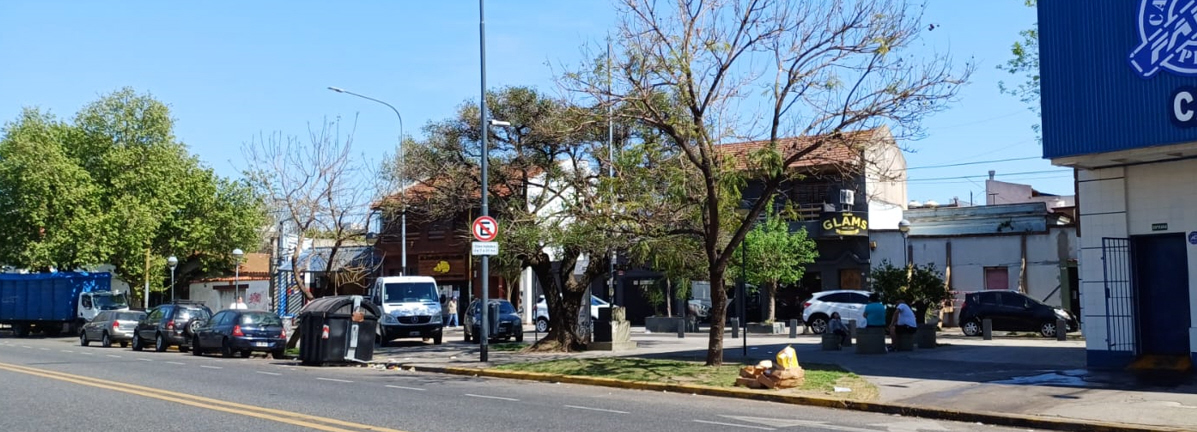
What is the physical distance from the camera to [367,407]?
13.6 m

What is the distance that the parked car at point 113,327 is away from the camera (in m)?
35.1

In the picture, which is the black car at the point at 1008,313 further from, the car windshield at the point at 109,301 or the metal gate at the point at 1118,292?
the car windshield at the point at 109,301

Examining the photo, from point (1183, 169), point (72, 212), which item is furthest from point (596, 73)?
point (72, 212)

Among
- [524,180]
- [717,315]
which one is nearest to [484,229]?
[524,180]

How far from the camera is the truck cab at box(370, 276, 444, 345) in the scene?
31.3 metres

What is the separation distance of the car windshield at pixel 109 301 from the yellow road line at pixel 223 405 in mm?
26405

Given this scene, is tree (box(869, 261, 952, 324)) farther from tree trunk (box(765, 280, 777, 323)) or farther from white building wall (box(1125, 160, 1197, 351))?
tree trunk (box(765, 280, 777, 323))

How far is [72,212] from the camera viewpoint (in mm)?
44469

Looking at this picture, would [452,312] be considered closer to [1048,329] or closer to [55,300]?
[55,300]

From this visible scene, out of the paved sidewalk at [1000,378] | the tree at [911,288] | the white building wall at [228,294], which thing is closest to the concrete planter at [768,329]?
the paved sidewalk at [1000,378]

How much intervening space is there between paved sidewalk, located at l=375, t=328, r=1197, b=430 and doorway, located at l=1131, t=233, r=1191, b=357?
1216mm

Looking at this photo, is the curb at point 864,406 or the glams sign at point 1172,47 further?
the glams sign at point 1172,47

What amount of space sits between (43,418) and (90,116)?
1488 inches

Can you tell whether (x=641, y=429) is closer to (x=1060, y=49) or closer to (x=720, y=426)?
(x=720, y=426)
